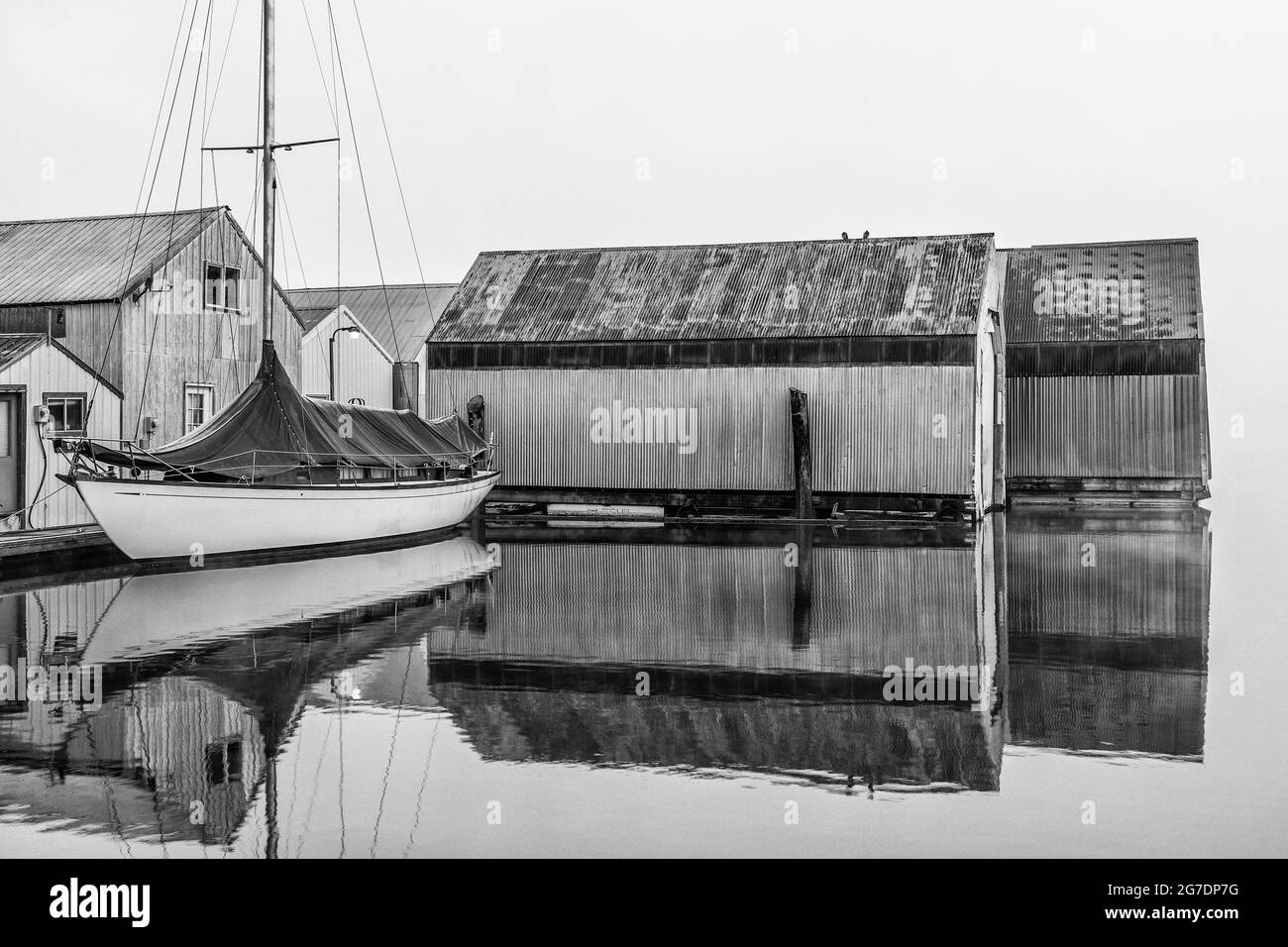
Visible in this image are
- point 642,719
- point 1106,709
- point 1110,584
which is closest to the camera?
point 642,719

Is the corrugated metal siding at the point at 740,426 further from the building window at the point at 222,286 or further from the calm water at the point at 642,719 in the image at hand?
the calm water at the point at 642,719

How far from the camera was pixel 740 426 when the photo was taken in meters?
36.6

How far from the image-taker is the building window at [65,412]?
27.8 meters

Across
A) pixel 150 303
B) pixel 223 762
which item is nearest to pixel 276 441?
pixel 150 303

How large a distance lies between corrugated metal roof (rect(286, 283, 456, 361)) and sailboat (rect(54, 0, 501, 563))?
22.3 meters

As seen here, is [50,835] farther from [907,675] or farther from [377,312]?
[377,312]

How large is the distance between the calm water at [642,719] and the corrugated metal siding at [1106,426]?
20.3 m

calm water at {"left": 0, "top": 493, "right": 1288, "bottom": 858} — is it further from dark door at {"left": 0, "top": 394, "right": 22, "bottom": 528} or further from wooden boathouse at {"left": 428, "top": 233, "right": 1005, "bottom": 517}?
wooden boathouse at {"left": 428, "top": 233, "right": 1005, "bottom": 517}

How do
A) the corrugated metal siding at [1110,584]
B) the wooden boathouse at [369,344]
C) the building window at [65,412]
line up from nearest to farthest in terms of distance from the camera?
the corrugated metal siding at [1110,584], the building window at [65,412], the wooden boathouse at [369,344]

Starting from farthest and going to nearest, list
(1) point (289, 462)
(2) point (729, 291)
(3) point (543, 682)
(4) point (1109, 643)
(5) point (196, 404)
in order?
(2) point (729, 291) → (5) point (196, 404) → (1) point (289, 462) → (4) point (1109, 643) → (3) point (543, 682)

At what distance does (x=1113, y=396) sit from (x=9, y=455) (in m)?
30.4

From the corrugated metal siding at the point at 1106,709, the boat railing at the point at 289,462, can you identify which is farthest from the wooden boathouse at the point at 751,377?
the corrugated metal siding at the point at 1106,709

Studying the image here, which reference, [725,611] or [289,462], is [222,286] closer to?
[289,462]

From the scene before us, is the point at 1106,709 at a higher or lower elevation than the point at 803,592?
lower
